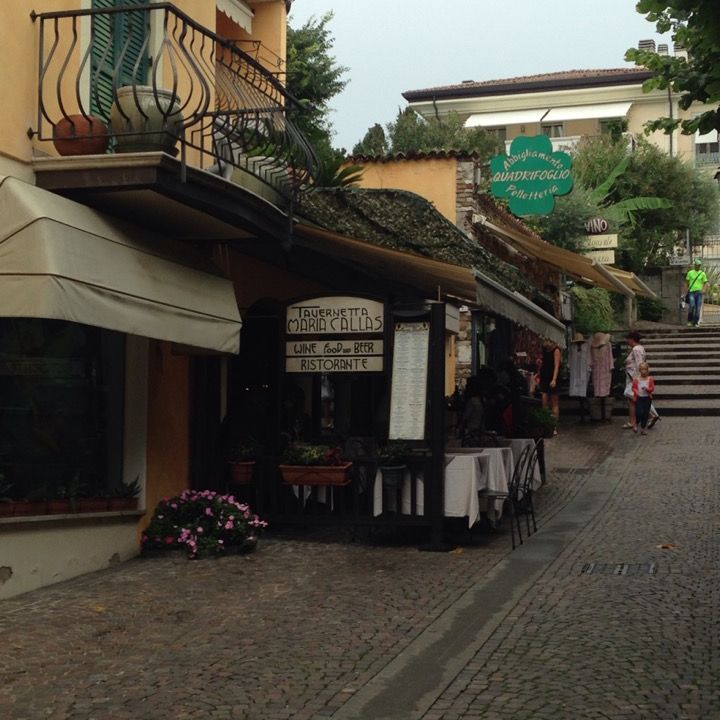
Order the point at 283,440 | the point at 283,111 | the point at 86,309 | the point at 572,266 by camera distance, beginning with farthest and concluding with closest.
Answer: the point at 572,266
the point at 283,440
the point at 283,111
the point at 86,309

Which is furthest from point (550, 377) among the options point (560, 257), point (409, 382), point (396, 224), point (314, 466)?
point (314, 466)

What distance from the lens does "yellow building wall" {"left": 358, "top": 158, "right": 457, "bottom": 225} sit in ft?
70.5

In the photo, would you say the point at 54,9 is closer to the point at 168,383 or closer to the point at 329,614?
the point at 168,383

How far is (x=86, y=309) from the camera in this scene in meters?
8.09

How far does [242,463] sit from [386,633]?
13.5 feet

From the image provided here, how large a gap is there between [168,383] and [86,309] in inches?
126

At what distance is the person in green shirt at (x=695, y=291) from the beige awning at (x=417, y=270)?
2114cm

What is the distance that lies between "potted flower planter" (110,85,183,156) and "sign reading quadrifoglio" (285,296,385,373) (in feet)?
9.32

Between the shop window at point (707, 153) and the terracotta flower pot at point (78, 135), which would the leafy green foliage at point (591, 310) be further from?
the shop window at point (707, 153)

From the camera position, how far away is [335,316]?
37.6ft

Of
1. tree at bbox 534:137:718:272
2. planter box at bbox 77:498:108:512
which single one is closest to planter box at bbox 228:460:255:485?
planter box at bbox 77:498:108:512

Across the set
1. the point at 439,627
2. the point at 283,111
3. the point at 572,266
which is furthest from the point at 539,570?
the point at 572,266

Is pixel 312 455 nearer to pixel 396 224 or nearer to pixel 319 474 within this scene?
pixel 319 474

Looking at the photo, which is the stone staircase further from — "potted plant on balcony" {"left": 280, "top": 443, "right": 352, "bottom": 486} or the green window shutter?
the green window shutter
